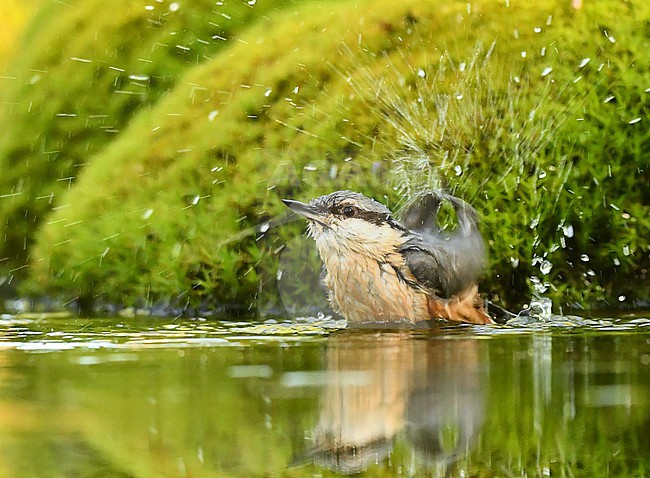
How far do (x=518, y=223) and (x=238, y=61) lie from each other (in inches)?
117

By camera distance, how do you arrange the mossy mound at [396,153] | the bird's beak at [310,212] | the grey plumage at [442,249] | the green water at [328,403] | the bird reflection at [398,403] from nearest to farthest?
the green water at [328,403]
the bird reflection at [398,403]
the bird's beak at [310,212]
the grey plumage at [442,249]
the mossy mound at [396,153]

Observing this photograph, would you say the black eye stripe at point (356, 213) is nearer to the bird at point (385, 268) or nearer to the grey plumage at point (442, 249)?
the bird at point (385, 268)

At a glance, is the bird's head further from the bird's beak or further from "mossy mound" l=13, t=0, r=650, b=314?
"mossy mound" l=13, t=0, r=650, b=314

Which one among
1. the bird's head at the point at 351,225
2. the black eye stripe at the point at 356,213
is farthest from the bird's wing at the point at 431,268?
the black eye stripe at the point at 356,213

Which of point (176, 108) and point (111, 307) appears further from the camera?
point (176, 108)

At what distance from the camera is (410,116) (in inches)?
354

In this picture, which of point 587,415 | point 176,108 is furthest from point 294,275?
point 587,415

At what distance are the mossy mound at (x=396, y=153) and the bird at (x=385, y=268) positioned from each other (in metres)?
0.92

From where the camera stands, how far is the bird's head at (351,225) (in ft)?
24.0

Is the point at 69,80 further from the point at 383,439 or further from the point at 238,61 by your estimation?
the point at 383,439

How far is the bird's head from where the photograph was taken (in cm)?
733

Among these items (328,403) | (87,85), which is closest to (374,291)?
(328,403)

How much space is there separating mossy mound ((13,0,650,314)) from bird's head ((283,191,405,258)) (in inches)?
48.3

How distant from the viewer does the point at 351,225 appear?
24.1 ft
